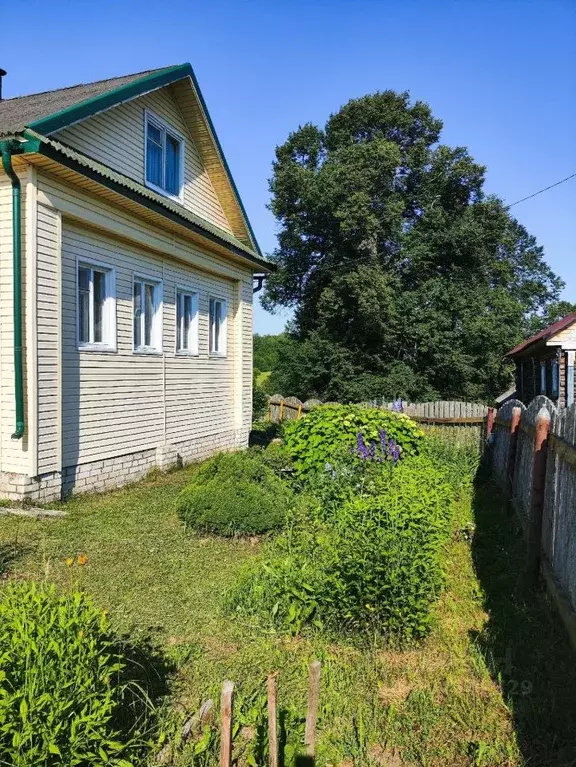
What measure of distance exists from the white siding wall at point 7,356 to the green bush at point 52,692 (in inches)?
201

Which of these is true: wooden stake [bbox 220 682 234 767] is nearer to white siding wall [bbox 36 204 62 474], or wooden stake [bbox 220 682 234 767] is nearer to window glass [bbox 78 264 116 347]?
white siding wall [bbox 36 204 62 474]

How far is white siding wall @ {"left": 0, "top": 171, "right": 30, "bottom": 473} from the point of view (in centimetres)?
711

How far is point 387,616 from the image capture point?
3826mm

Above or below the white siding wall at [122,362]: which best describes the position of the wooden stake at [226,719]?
below

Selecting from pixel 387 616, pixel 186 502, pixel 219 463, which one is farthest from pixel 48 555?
pixel 387 616

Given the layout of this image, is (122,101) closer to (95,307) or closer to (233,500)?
(95,307)

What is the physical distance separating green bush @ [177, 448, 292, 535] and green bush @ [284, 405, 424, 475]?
119 centimetres

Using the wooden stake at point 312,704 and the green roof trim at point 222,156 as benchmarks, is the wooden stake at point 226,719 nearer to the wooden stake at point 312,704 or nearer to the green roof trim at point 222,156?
the wooden stake at point 312,704

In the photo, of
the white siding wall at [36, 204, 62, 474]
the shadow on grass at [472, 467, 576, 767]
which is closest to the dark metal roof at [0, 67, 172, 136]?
the white siding wall at [36, 204, 62, 474]

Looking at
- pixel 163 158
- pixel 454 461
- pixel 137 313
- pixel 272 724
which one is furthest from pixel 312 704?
pixel 163 158

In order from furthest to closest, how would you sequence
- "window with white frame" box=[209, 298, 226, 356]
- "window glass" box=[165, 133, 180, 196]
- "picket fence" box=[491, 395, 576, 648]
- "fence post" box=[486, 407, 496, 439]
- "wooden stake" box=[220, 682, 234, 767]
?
"window with white frame" box=[209, 298, 226, 356] → "fence post" box=[486, 407, 496, 439] → "window glass" box=[165, 133, 180, 196] → "picket fence" box=[491, 395, 576, 648] → "wooden stake" box=[220, 682, 234, 767]

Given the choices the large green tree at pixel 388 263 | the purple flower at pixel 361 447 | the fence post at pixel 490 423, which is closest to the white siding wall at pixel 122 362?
the purple flower at pixel 361 447

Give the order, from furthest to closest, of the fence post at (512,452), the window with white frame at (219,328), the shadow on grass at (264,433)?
the shadow on grass at (264,433) → the window with white frame at (219,328) → the fence post at (512,452)

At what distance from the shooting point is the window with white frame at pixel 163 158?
10330mm
